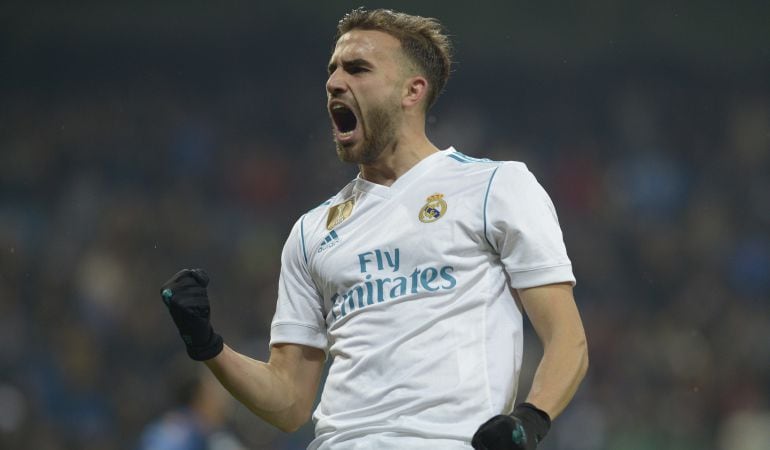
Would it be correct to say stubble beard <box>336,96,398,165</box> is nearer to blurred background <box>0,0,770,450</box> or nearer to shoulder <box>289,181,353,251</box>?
shoulder <box>289,181,353,251</box>

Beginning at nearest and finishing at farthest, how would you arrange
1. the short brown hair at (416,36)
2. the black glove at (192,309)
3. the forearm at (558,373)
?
the forearm at (558,373) < the black glove at (192,309) < the short brown hair at (416,36)

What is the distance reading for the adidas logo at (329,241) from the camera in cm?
267

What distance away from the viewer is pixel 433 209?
8.35ft

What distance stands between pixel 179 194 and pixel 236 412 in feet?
6.38

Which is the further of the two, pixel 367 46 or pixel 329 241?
pixel 367 46

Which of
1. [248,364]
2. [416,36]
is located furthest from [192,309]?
[416,36]

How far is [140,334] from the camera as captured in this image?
7.41 m

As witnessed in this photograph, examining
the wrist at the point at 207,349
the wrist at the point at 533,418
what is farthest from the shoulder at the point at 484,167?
the wrist at the point at 207,349

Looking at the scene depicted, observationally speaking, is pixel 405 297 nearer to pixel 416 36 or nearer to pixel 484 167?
pixel 484 167

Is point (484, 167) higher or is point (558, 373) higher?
point (484, 167)

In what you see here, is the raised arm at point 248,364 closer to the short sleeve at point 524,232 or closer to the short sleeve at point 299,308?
the short sleeve at point 299,308

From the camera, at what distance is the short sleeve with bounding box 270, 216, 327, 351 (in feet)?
9.14

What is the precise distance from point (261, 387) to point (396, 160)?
0.66 metres

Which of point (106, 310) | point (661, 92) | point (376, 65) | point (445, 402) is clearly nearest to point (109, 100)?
point (106, 310)
